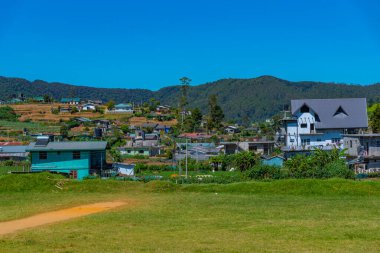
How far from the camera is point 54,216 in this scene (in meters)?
23.3

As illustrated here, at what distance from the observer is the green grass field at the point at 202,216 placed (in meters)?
15.8

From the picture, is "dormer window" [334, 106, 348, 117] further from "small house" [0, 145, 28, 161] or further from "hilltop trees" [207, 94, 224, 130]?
"hilltop trees" [207, 94, 224, 130]

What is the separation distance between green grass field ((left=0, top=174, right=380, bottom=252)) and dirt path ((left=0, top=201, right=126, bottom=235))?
2.92 ft

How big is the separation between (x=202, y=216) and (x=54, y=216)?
6.47 meters

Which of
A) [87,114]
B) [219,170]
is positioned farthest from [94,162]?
[87,114]

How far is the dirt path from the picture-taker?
2039 cm

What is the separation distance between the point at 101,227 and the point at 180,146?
181 ft

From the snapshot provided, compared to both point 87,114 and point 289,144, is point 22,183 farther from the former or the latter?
point 87,114

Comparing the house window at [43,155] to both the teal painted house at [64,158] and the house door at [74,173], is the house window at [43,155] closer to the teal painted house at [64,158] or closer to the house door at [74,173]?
the teal painted house at [64,158]

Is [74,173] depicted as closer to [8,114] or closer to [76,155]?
[76,155]

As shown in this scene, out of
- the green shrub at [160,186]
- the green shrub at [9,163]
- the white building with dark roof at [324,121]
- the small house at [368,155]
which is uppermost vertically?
the white building with dark roof at [324,121]

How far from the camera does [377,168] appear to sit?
45.6 meters

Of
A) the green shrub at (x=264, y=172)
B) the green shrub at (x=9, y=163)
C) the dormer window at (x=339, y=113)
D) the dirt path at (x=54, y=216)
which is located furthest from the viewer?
the green shrub at (x=9, y=163)

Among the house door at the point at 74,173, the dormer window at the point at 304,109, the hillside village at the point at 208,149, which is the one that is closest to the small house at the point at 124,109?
the hillside village at the point at 208,149
